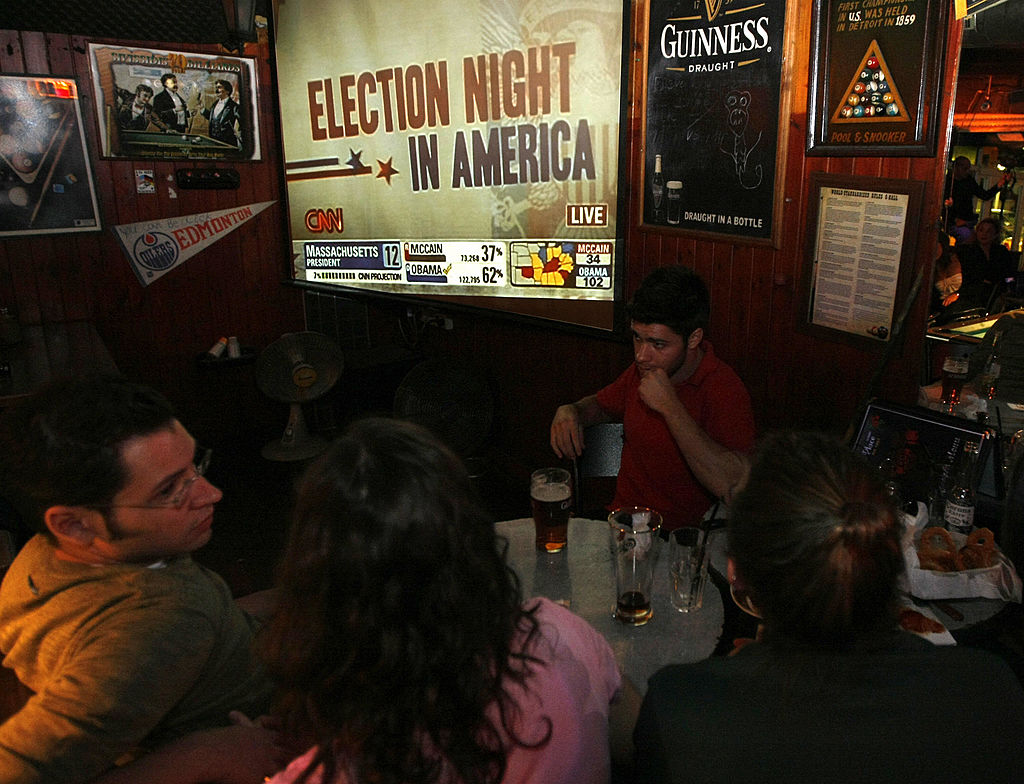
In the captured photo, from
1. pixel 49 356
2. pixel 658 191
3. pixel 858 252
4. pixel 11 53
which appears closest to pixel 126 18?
pixel 11 53

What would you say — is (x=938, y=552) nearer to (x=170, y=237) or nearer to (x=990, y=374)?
(x=990, y=374)

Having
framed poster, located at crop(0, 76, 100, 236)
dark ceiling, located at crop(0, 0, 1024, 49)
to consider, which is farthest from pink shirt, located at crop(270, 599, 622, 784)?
framed poster, located at crop(0, 76, 100, 236)

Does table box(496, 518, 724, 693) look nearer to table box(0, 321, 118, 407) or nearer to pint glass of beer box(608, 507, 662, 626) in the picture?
pint glass of beer box(608, 507, 662, 626)

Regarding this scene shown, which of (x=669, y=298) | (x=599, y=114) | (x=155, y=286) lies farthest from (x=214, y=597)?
(x=155, y=286)

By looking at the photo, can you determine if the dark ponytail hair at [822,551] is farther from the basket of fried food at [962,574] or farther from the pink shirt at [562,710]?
the basket of fried food at [962,574]

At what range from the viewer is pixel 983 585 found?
5.32 ft

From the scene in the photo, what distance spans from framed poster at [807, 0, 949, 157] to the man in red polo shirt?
722 mm

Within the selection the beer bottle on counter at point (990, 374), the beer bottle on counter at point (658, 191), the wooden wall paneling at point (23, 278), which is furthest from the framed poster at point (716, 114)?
the wooden wall paneling at point (23, 278)

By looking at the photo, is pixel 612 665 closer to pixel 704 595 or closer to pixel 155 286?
pixel 704 595

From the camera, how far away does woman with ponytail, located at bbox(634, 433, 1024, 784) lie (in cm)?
93

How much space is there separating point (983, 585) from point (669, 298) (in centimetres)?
112

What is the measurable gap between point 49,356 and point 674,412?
318 centimetres

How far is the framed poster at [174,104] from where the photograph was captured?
175 inches

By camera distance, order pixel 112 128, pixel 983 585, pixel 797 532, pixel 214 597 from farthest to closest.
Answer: pixel 112 128 < pixel 983 585 < pixel 214 597 < pixel 797 532
